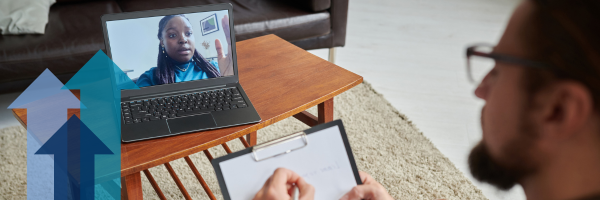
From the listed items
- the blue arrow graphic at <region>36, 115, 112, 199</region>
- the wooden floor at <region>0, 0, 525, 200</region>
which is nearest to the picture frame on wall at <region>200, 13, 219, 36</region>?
the blue arrow graphic at <region>36, 115, 112, 199</region>

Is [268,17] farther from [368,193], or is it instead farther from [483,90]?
[483,90]

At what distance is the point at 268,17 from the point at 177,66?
995 millimetres

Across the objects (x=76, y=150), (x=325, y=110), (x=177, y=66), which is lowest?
(x=325, y=110)

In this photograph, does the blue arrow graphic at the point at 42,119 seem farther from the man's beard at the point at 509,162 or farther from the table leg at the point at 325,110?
the man's beard at the point at 509,162

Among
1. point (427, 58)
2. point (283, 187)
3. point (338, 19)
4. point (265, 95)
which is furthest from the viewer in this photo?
point (427, 58)

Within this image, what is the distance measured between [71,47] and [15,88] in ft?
1.02

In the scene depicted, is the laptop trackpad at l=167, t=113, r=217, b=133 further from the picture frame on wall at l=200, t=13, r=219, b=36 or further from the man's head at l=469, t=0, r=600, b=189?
the man's head at l=469, t=0, r=600, b=189

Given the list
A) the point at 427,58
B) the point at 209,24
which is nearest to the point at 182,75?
the point at 209,24

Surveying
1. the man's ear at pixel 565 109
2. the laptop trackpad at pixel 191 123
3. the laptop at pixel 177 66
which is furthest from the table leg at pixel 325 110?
the man's ear at pixel 565 109

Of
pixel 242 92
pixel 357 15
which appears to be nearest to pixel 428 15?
pixel 357 15

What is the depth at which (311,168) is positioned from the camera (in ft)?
2.57

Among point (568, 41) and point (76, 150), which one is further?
point (76, 150)

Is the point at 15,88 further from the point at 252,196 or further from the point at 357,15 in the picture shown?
the point at 357,15

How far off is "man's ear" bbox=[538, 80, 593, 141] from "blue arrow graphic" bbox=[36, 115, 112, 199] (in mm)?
802
